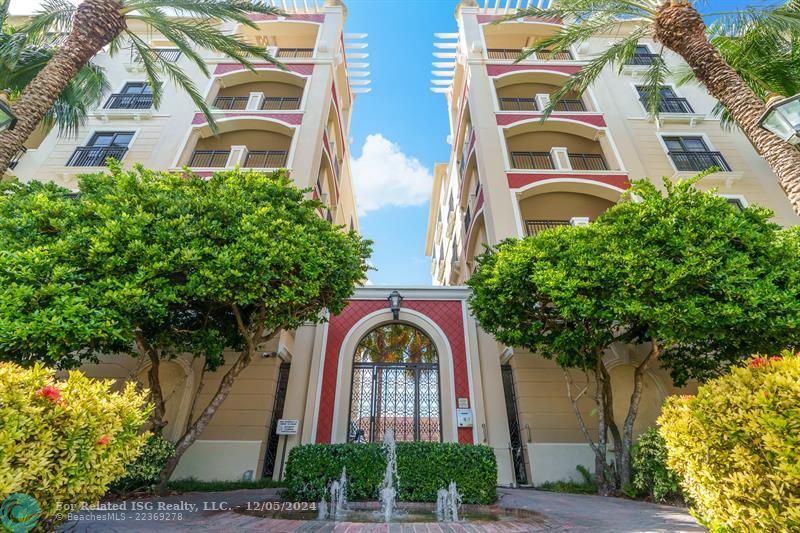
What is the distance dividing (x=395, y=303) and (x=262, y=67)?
12792 millimetres

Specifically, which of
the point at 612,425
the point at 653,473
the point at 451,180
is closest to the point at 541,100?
the point at 451,180

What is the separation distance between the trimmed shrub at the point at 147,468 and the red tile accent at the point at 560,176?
12317 millimetres

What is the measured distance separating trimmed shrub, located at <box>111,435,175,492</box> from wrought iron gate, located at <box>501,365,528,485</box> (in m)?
8.24

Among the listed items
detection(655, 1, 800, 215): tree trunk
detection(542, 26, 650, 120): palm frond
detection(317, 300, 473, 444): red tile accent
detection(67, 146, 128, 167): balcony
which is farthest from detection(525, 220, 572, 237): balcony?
detection(67, 146, 128, 167): balcony

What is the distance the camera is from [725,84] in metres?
7.47

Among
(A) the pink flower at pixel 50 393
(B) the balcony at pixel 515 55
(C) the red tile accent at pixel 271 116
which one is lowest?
(A) the pink flower at pixel 50 393

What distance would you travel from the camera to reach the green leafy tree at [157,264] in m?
5.60

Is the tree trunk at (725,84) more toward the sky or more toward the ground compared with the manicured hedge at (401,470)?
more toward the sky

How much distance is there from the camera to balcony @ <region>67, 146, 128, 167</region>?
1327 cm

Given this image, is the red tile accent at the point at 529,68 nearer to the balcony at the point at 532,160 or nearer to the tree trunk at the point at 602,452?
the balcony at the point at 532,160

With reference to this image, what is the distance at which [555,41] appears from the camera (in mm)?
9398

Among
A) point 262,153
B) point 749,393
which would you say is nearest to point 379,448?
point 749,393

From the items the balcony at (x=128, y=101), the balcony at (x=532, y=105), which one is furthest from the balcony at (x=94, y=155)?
the balcony at (x=532, y=105)

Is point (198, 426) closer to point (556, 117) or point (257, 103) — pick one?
point (257, 103)
